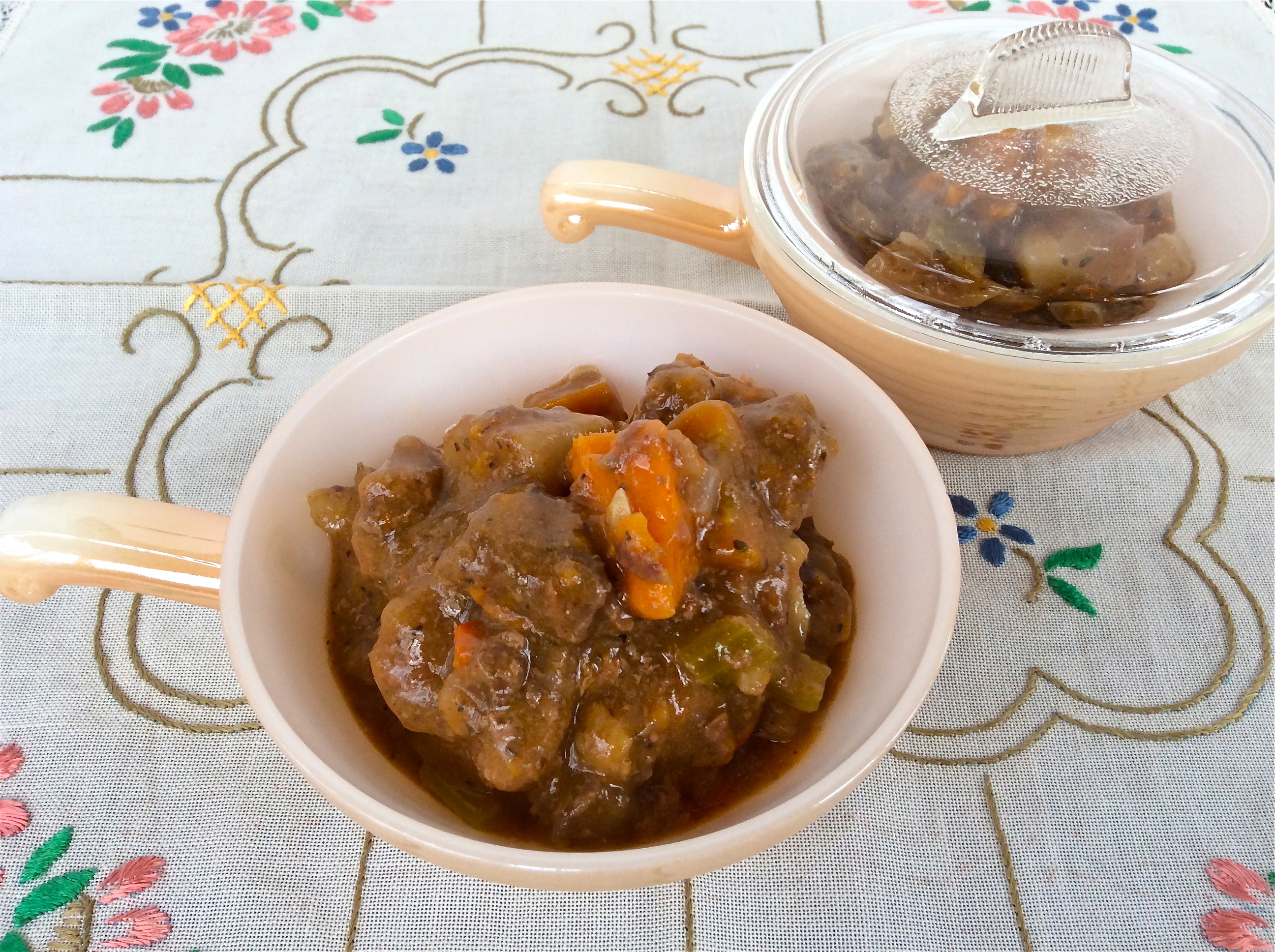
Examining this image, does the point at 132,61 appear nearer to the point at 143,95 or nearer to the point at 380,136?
the point at 143,95

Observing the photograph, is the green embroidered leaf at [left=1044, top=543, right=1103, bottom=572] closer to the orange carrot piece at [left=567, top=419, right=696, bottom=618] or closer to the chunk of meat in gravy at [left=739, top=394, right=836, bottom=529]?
the chunk of meat in gravy at [left=739, top=394, right=836, bottom=529]

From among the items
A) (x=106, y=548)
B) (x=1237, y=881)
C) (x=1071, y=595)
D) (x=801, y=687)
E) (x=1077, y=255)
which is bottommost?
(x=1237, y=881)

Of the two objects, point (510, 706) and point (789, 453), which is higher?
point (789, 453)

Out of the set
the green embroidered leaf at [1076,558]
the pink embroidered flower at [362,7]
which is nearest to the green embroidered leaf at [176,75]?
the pink embroidered flower at [362,7]

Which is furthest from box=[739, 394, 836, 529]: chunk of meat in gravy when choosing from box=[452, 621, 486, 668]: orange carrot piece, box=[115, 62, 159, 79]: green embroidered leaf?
box=[115, 62, 159, 79]: green embroidered leaf

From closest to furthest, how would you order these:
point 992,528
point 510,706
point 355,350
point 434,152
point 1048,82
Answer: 1. point 510,706
2. point 1048,82
3. point 992,528
4. point 355,350
5. point 434,152

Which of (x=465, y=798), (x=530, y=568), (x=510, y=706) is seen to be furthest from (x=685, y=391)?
(x=465, y=798)

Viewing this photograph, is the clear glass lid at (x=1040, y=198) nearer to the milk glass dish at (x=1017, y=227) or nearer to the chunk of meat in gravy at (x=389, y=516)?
the milk glass dish at (x=1017, y=227)
